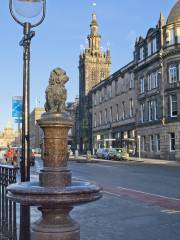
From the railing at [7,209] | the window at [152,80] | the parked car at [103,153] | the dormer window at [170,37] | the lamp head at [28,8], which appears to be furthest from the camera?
the parked car at [103,153]

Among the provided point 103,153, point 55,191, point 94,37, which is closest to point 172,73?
point 103,153

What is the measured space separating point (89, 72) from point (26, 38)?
3952 inches

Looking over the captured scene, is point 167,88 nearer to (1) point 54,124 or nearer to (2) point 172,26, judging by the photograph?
(2) point 172,26

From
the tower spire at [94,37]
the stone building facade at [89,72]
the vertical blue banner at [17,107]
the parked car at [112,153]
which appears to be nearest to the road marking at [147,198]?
the vertical blue banner at [17,107]

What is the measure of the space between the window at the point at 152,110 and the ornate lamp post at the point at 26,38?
4825cm

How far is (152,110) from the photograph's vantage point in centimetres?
5556

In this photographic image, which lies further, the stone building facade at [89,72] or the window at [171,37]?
the stone building facade at [89,72]

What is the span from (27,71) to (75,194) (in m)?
2.53

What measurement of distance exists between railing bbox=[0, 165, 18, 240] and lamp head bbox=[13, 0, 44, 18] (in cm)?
251

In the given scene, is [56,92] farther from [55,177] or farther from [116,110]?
[116,110]

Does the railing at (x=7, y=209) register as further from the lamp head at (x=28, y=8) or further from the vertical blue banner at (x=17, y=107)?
the vertical blue banner at (x=17, y=107)

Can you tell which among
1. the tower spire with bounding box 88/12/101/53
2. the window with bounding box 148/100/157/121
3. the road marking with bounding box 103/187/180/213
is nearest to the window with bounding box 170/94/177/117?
the window with bounding box 148/100/157/121

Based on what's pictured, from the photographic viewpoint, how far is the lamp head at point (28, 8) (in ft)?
22.7

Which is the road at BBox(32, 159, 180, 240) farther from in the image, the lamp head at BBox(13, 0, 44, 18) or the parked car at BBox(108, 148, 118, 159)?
the parked car at BBox(108, 148, 118, 159)
